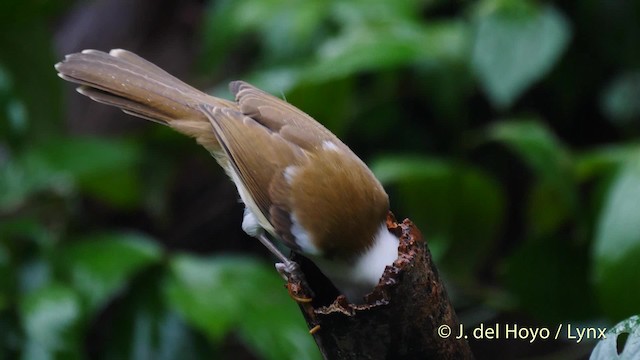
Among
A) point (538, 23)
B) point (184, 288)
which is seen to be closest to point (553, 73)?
point (538, 23)

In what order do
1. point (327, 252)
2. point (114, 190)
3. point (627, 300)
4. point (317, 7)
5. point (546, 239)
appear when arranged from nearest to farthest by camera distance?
point (327, 252)
point (627, 300)
point (546, 239)
point (317, 7)
point (114, 190)

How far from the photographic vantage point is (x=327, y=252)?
175 cm

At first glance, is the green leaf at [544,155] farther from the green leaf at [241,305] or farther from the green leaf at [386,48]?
the green leaf at [241,305]

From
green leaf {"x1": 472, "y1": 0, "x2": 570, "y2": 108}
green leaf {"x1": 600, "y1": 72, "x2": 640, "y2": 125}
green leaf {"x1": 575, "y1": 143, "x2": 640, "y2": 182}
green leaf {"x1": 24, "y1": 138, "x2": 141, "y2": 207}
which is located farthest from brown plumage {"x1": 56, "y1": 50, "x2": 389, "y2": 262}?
green leaf {"x1": 600, "y1": 72, "x2": 640, "y2": 125}

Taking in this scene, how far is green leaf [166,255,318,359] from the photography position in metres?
2.88

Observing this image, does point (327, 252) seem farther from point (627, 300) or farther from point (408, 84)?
point (408, 84)

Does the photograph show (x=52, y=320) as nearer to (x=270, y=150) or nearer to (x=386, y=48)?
(x=270, y=150)

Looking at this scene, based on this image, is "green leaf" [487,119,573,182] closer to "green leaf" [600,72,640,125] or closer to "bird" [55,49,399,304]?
"green leaf" [600,72,640,125]

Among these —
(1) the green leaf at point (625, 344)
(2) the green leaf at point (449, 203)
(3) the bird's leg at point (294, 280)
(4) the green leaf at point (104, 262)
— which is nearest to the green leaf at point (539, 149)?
(2) the green leaf at point (449, 203)

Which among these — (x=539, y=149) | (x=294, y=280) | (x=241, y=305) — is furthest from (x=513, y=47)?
(x=294, y=280)

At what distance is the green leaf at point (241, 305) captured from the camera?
2.88 meters

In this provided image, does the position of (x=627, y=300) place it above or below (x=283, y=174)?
above

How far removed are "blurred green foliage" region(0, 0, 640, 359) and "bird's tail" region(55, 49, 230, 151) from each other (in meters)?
0.78

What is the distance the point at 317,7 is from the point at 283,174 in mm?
1657
